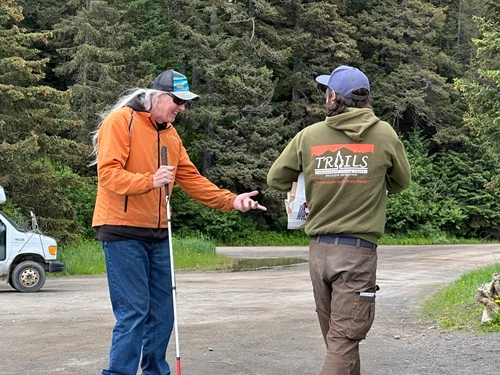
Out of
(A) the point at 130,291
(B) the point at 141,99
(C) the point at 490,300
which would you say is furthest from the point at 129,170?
(C) the point at 490,300

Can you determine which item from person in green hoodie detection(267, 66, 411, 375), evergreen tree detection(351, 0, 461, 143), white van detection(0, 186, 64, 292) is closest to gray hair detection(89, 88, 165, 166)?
person in green hoodie detection(267, 66, 411, 375)

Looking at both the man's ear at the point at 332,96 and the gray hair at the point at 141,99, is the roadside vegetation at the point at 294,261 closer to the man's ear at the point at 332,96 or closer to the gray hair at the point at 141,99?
the man's ear at the point at 332,96

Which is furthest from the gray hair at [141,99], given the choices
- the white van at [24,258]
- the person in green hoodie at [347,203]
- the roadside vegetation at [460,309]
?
the white van at [24,258]

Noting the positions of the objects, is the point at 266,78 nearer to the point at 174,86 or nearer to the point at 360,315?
the point at 174,86

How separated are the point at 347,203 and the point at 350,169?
21 centimetres

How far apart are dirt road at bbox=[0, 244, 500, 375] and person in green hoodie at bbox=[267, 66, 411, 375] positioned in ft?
7.16

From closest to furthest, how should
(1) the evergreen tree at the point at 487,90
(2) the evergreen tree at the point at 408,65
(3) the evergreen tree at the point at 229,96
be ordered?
(1) the evergreen tree at the point at 487,90 < (3) the evergreen tree at the point at 229,96 < (2) the evergreen tree at the point at 408,65

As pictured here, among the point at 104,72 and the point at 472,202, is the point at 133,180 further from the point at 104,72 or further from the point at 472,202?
the point at 472,202

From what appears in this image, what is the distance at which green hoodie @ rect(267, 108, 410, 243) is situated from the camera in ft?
17.5

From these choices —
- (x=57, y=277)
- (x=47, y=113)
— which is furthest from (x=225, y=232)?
(x=57, y=277)

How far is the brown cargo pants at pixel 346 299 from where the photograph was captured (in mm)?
5266

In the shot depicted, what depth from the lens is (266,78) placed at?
47.8m

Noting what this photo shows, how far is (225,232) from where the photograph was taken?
47.7 m

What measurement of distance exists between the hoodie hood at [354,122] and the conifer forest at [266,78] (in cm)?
3254
